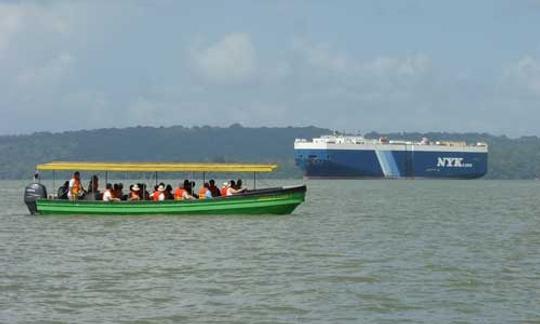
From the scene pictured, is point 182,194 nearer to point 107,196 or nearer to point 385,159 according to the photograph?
point 107,196

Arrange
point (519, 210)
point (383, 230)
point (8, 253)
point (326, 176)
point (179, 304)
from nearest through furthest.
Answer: point (179, 304) < point (8, 253) < point (383, 230) < point (519, 210) < point (326, 176)

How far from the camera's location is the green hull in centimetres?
3966

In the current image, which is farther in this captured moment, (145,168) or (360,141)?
(360,141)

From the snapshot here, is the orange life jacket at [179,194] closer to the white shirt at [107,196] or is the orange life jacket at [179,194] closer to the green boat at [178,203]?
the green boat at [178,203]

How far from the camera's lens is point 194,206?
3969cm

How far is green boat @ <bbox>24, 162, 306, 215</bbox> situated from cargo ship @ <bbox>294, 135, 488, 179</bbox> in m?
117

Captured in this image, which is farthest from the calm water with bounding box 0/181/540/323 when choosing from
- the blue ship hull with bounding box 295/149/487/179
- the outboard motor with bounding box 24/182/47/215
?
the blue ship hull with bounding box 295/149/487/179

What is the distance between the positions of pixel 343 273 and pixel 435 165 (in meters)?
145

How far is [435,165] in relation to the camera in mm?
168375

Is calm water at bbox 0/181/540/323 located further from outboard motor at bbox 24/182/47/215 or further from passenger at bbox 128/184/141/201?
passenger at bbox 128/184/141/201

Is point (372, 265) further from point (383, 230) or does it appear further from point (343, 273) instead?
point (383, 230)

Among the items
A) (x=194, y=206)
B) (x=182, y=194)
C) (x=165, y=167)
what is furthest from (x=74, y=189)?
(x=194, y=206)

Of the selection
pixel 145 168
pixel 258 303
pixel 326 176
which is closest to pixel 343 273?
pixel 258 303

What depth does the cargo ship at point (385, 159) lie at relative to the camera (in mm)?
159750
